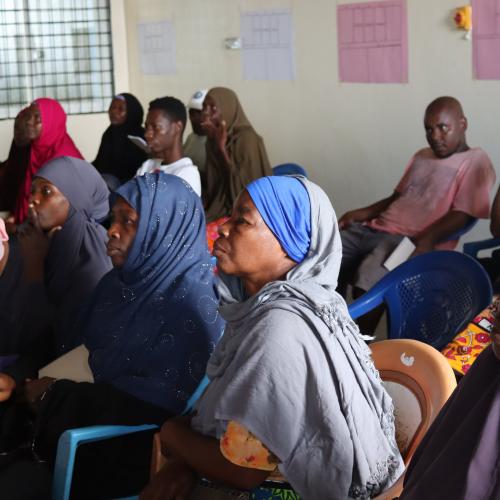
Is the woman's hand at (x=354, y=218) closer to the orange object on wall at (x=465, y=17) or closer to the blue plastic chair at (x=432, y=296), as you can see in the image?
the orange object on wall at (x=465, y=17)

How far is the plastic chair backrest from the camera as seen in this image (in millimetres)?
1763

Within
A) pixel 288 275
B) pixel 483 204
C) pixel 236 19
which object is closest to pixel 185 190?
pixel 288 275

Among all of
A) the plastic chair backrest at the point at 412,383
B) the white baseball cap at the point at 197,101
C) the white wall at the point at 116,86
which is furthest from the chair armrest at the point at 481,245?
the white wall at the point at 116,86

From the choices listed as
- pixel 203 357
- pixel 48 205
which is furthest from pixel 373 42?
pixel 203 357

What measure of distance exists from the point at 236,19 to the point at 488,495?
4.90m

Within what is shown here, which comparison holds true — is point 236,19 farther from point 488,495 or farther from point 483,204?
point 488,495

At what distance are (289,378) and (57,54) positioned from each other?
5611mm

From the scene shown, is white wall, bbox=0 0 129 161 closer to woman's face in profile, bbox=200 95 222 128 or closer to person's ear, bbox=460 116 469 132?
woman's face in profile, bbox=200 95 222 128

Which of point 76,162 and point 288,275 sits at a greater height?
point 76,162

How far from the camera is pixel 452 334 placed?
279 cm

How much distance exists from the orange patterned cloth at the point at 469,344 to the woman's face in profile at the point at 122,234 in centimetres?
96

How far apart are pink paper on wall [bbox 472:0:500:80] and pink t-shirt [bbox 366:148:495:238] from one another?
51 centimetres

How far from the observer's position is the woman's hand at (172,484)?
1756 mm

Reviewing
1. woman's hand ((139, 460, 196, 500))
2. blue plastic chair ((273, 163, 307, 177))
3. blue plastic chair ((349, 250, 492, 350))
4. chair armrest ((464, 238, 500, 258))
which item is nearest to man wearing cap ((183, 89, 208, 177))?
blue plastic chair ((273, 163, 307, 177))
